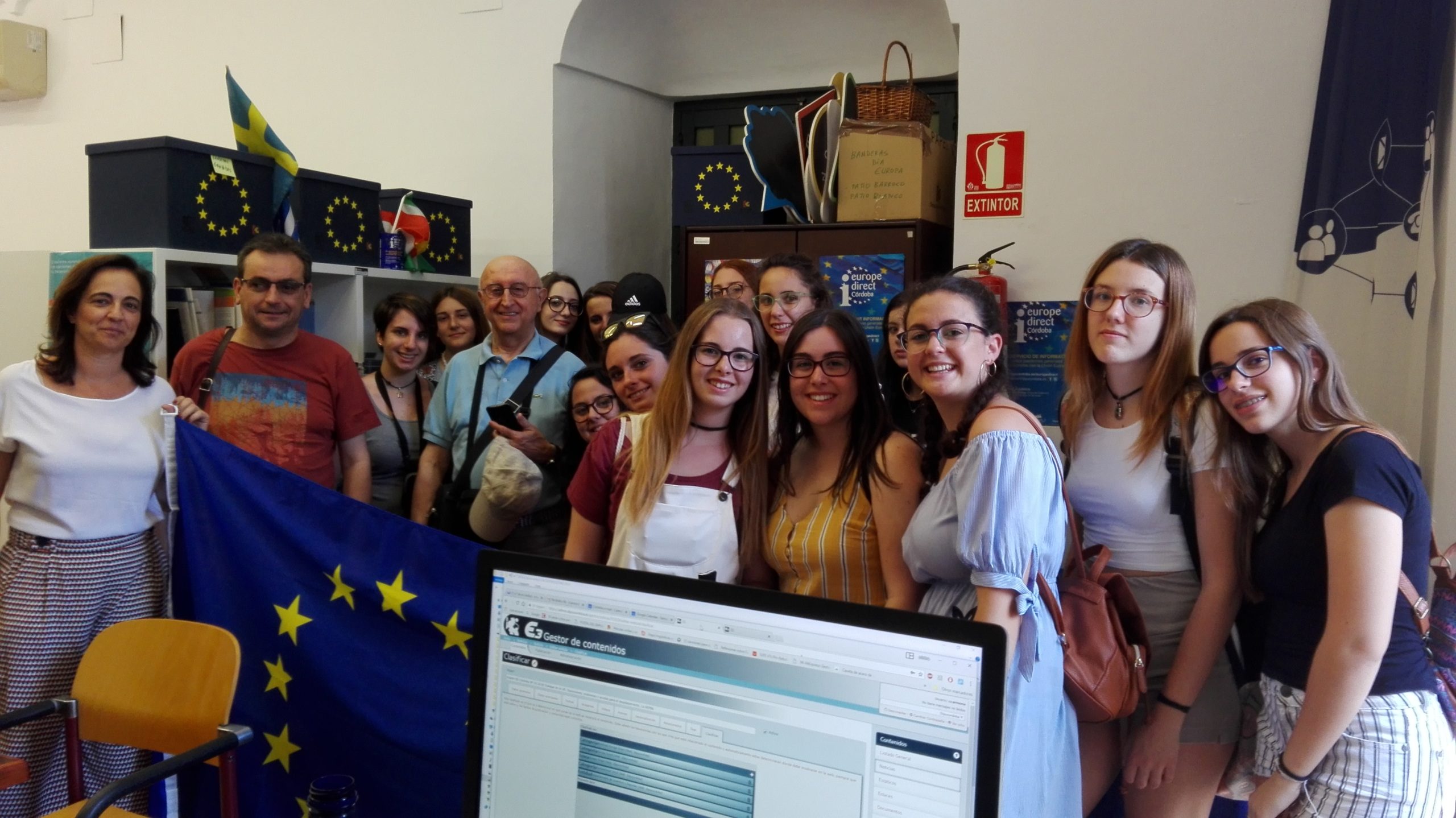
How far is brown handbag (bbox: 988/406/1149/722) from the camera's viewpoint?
178cm

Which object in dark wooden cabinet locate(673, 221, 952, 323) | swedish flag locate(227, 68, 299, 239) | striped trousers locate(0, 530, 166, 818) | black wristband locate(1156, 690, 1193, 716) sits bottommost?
striped trousers locate(0, 530, 166, 818)

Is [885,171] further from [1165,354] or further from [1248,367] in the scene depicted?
[1248,367]

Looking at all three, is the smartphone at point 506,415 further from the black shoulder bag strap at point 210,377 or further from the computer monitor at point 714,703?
the computer monitor at point 714,703

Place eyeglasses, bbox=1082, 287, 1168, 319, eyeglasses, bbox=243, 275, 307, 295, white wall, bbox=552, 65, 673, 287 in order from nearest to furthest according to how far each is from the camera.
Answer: eyeglasses, bbox=1082, 287, 1168, 319 → eyeglasses, bbox=243, 275, 307, 295 → white wall, bbox=552, 65, 673, 287

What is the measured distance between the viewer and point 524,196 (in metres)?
5.36

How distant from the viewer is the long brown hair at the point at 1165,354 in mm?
1950

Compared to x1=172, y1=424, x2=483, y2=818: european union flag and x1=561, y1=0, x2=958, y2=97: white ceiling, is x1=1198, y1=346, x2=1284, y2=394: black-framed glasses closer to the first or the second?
x1=172, y1=424, x2=483, y2=818: european union flag

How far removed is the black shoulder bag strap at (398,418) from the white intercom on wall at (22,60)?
4.67 metres

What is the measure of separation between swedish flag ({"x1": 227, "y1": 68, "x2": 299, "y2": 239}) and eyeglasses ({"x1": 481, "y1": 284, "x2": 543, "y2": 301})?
43.8 inches

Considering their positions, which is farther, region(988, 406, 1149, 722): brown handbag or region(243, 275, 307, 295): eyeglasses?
region(243, 275, 307, 295): eyeglasses

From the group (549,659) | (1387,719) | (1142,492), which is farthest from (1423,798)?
(549,659)

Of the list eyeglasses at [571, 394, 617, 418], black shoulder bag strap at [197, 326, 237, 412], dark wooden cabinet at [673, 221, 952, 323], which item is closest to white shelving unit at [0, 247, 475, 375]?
black shoulder bag strap at [197, 326, 237, 412]

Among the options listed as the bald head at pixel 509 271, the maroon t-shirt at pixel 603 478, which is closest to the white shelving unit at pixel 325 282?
the bald head at pixel 509 271

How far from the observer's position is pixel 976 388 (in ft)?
6.23
